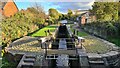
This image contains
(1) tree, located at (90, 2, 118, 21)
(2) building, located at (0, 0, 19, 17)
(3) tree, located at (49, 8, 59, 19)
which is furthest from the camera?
(3) tree, located at (49, 8, 59, 19)

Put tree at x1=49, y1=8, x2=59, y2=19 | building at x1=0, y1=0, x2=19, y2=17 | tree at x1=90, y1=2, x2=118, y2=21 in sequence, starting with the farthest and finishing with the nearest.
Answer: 1. tree at x1=49, y1=8, x2=59, y2=19
2. tree at x1=90, y1=2, x2=118, y2=21
3. building at x1=0, y1=0, x2=19, y2=17

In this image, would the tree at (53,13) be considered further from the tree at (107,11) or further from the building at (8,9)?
the tree at (107,11)

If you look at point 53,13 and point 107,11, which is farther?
point 53,13

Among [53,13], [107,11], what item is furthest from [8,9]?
[53,13]

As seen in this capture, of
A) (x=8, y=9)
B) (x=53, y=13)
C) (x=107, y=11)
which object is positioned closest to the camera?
(x=107, y=11)

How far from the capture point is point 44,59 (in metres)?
4.20

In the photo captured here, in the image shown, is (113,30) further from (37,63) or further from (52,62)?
(37,63)

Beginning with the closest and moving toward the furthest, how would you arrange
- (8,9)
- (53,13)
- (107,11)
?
(107,11)
(8,9)
(53,13)

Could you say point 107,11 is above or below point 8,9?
below

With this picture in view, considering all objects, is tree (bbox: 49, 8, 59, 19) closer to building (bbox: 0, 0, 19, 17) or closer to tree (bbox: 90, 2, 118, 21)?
building (bbox: 0, 0, 19, 17)

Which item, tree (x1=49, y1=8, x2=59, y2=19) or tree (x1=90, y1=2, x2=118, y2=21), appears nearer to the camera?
tree (x1=90, y1=2, x2=118, y2=21)

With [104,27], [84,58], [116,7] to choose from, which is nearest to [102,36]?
[104,27]

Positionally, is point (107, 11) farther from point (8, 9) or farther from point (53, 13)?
point (53, 13)

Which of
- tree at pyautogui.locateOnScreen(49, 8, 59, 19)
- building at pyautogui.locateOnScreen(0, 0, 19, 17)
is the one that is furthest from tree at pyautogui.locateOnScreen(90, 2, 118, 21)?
tree at pyautogui.locateOnScreen(49, 8, 59, 19)
